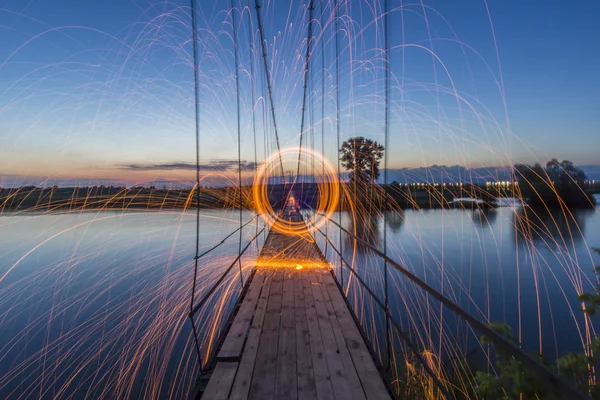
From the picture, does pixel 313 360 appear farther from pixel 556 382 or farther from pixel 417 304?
pixel 417 304

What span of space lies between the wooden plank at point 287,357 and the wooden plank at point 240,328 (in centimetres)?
33

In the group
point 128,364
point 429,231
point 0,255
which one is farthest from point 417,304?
point 0,255

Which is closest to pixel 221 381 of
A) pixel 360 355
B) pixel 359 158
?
pixel 360 355

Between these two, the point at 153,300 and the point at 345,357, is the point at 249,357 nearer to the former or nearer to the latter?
the point at 345,357

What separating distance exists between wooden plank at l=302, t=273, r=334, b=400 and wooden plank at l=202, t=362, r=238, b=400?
59 centimetres

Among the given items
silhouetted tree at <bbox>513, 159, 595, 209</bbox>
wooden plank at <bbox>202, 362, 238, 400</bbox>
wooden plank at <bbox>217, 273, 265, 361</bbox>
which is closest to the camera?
wooden plank at <bbox>202, 362, 238, 400</bbox>

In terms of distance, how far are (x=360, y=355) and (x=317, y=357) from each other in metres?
0.34

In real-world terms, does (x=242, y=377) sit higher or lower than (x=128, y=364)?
higher

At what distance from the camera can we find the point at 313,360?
2.41m

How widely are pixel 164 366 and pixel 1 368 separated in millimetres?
3485

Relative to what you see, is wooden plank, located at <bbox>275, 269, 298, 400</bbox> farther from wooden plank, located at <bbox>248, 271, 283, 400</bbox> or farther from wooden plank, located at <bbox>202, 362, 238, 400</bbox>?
wooden plank, located at <bbox>202, 362, 238, 400</bbox>

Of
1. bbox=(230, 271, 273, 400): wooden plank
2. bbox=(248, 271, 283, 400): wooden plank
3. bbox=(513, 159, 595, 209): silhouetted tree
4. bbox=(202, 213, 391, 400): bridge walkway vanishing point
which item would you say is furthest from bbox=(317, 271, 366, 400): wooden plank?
bbox=(513, 159, 595, 209): silhouetted tree

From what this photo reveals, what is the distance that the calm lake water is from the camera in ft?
19.5

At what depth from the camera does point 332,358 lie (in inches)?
95.3
